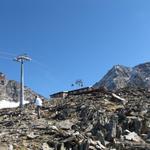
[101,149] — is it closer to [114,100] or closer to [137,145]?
[137,145]

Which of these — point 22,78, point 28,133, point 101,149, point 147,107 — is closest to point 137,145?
point 101,149

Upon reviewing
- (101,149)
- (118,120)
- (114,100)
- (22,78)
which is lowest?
(101,149)

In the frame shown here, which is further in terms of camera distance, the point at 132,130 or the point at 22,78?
the point at 22,78

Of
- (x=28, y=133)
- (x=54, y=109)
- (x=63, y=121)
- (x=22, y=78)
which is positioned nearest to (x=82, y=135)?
(x=28, y=133)

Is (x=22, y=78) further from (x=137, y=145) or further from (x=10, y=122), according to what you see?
(x=137, y=145)

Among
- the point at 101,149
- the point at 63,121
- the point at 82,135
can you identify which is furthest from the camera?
the point at 63,121

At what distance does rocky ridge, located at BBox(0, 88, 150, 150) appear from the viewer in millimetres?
28094

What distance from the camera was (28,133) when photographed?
3138cm

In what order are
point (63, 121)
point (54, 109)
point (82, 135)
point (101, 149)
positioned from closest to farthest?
point (101, 149) → point (82, 135) → point (63, 121) → point (54, 109)

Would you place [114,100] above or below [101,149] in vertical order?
above

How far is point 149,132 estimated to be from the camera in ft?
98.5

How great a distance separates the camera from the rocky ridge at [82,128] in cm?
2809

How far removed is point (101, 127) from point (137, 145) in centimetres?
418

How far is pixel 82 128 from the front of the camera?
32.4 meters
